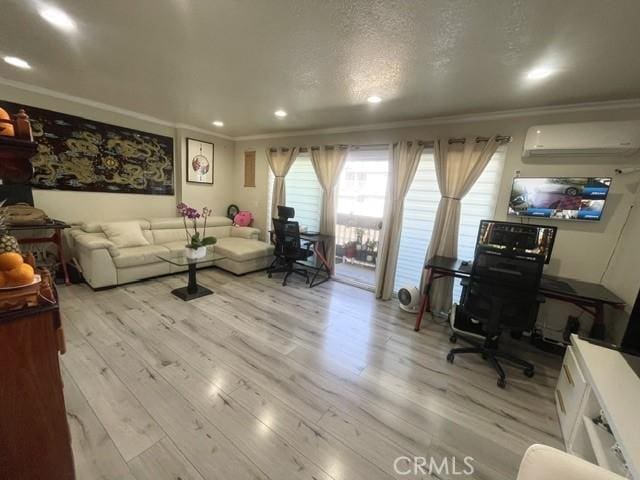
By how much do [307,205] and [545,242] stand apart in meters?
3.20

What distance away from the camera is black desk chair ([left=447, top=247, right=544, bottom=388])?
1.96 metres

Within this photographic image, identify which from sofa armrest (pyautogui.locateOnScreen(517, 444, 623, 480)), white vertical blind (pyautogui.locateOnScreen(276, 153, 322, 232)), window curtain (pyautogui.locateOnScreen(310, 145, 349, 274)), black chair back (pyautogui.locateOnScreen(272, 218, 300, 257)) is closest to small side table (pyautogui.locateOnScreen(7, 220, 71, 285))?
black chair back (pyautogui.locateOnScreen(272, 218, 300, 257))

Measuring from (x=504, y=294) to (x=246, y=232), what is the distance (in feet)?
13.1

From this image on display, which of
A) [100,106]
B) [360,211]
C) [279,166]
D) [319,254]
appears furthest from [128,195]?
[360,211]

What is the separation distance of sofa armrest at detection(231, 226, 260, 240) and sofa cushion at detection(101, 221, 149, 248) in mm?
1497

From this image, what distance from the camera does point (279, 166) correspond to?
14.8 feet

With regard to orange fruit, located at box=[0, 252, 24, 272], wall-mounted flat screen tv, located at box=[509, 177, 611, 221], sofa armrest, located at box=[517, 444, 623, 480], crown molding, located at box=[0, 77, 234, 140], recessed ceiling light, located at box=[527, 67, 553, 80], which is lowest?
sofa armrest, located at box=[517, 444, 623, 480]

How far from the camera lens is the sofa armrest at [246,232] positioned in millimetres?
4758

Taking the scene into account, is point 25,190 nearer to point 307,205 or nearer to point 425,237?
point 307,205

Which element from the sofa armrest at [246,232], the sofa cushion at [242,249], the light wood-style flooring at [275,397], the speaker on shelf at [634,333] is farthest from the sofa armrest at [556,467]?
the sofa armrest at [246,232]

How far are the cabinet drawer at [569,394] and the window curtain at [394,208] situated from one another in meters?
1.90

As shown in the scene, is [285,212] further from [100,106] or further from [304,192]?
[100,106]

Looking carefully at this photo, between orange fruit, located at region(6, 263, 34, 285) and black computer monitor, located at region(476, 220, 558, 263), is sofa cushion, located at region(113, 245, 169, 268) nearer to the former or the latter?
orange fruit, located at region(6, 263, 34, 285)

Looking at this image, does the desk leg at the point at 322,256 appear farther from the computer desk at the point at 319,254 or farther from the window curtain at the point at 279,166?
the window curtain at the point at 279,166
